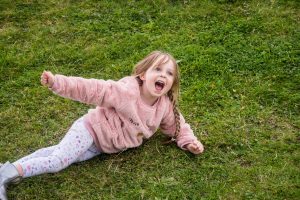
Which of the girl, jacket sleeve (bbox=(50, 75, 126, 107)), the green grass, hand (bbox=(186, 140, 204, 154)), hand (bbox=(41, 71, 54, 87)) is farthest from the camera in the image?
hand (bbox=(186, 140, 204, 154))

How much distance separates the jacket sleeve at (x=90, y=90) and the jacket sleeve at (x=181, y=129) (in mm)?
497

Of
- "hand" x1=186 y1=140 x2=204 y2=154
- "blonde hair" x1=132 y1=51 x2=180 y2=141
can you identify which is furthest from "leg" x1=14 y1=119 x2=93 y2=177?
"hand" x1=186 y1=140 x2=204 y2=154

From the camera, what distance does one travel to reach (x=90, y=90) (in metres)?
3.84

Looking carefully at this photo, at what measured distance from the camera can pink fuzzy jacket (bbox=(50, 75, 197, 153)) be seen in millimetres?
3893

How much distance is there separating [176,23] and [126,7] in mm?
740

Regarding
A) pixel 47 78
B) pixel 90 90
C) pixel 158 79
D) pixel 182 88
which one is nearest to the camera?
pixel 47 78

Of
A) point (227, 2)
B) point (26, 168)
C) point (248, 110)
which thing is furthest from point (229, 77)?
point (26, 168)

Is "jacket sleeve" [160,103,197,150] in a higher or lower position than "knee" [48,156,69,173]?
higher

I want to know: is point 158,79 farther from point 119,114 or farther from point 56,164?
point 56,164

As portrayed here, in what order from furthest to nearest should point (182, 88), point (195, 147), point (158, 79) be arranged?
point (182, 88)
point (195, 147)
point (158, 79)

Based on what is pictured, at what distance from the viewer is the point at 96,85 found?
389 centimetres

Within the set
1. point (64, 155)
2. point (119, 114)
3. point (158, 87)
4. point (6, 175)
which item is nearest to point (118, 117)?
point (119, 114)

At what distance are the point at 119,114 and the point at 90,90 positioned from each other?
354mm

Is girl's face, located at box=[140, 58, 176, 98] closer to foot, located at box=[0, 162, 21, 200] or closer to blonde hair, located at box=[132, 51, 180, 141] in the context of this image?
blonde hair, located at box=[132, 51, 180, 141]
